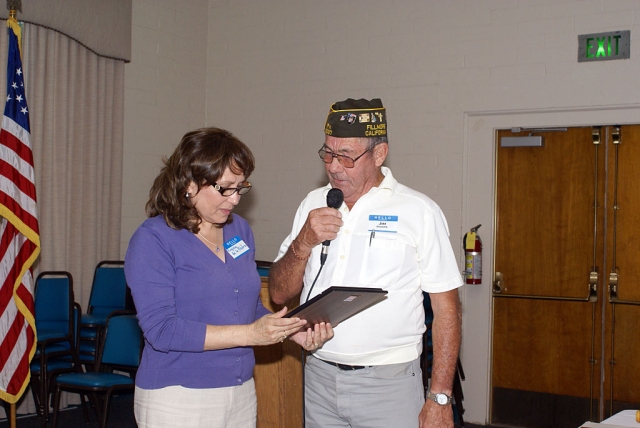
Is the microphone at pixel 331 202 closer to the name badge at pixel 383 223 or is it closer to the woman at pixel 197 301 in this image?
the name badge at pixel 383 223

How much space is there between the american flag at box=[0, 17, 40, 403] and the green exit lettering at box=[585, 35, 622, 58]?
4330mm

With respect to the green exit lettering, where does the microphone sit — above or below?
below

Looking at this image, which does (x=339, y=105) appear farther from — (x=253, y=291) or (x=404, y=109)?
(x=404, y=109)

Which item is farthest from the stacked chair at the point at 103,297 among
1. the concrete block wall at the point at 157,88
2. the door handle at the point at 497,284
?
the door handle at the point at 497,284

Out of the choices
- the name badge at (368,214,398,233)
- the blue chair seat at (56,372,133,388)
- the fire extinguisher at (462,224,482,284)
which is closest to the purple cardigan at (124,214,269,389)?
the name badge at (368,214,398,233)

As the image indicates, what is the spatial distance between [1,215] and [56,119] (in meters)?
1.22

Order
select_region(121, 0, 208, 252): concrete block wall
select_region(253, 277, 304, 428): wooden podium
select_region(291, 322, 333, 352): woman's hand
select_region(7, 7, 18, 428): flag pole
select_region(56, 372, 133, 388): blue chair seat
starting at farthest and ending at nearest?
select_region(121, 0, 208, 252): concrete block wall < select_region(7, 7, 18, 428): flag pole < select_region(56, 372, 133, 388): blue chair seat < select_region(253, 277, 304, 428): wooden podium < select_region(291, 322, 333, 352): woman's hand

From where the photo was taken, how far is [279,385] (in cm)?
341

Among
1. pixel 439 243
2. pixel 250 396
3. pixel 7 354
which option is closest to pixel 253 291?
pixel 250 396

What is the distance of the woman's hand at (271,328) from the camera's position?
1963mm

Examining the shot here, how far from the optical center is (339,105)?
96.0 inches

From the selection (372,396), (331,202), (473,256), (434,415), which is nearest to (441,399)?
(434,415)

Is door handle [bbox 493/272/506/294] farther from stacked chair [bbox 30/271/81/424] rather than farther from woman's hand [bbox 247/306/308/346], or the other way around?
woman's hand [bbox 247/306/308/346]

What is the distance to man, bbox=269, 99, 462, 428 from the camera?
89.4 inches
